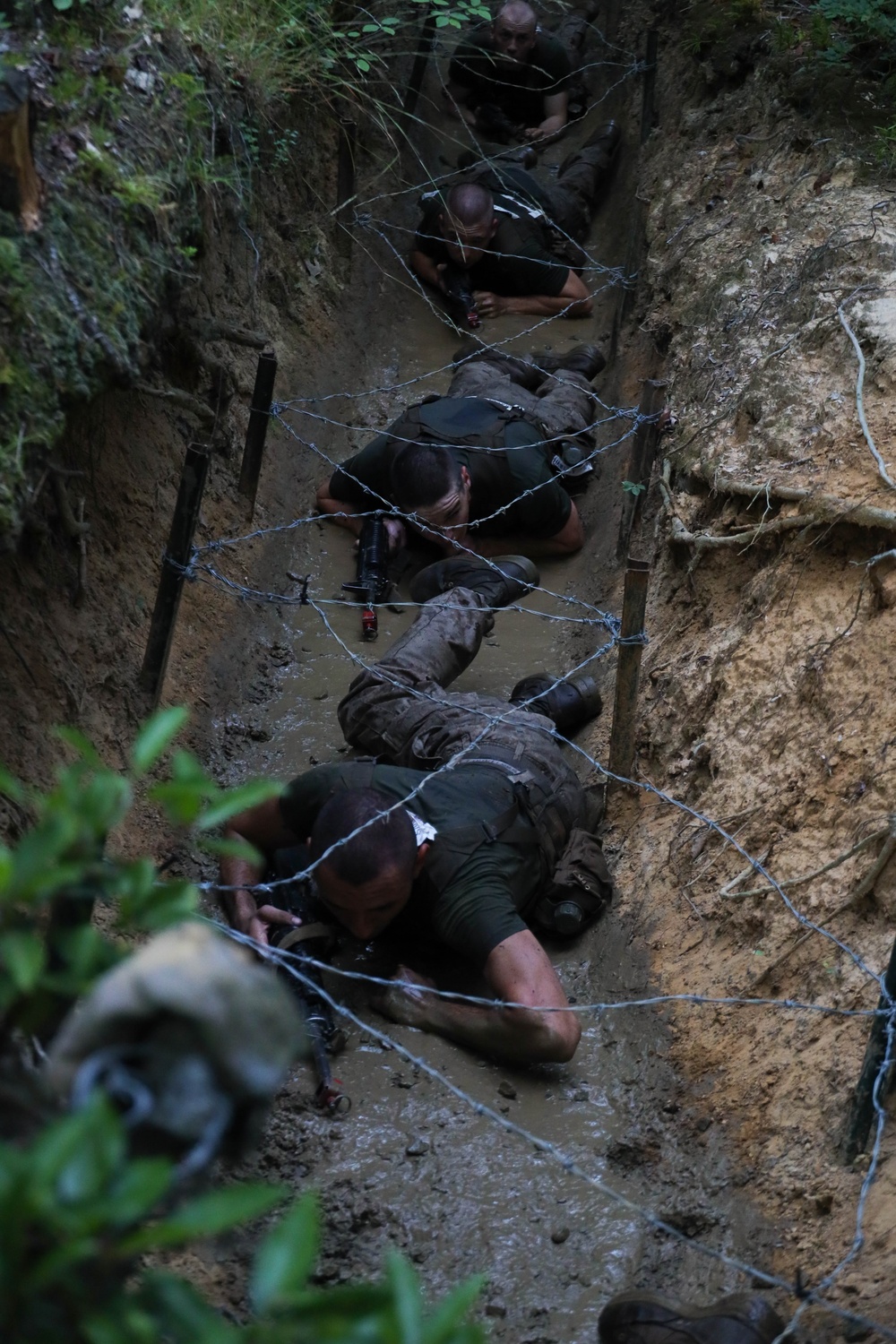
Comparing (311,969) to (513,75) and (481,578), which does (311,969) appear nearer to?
(481,578)

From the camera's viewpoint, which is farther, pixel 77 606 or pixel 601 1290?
pixel 77 606

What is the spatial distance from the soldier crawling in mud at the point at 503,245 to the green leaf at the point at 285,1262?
5570mm

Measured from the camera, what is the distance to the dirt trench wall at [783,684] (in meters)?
2.68

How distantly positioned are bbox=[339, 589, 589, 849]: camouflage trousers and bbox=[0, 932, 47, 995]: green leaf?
2.33 metres

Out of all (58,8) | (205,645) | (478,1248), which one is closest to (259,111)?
(58,8)

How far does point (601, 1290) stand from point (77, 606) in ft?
7.50

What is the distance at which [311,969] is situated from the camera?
3303mm

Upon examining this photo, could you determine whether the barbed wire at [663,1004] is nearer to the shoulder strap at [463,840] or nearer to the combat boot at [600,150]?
the shoulder strap at [463,840]

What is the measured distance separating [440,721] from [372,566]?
44.4 inches

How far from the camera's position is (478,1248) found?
2.74 meters

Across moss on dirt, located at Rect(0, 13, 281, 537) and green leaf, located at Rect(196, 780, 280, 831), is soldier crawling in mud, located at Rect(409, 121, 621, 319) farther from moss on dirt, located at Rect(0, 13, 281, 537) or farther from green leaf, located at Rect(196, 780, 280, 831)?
green leaf, located at Rect(196, 780, 280, 831)

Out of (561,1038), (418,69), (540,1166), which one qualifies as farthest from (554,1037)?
(418,69)

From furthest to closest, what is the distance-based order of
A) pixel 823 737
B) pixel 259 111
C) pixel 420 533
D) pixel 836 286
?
pixel 420 533 → pixel 259 111 → pixel 836 286 → pixel 823 737

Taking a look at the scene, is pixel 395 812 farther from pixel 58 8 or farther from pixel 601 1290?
pixel 58 8
